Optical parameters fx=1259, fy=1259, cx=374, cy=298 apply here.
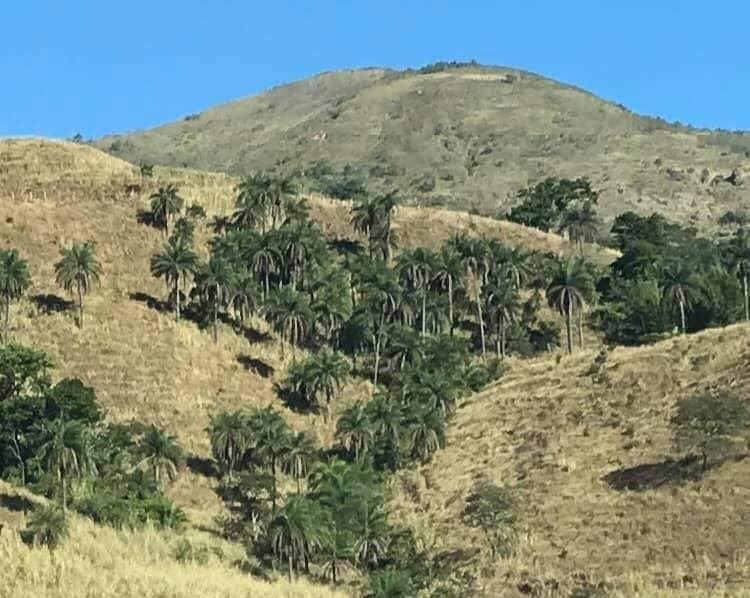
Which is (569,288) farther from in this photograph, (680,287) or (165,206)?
(165,206)

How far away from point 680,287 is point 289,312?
122 ft

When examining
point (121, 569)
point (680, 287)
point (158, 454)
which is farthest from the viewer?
point (680, 287)

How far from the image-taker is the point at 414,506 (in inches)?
3371

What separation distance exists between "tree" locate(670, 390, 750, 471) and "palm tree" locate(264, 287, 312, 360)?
40.7m

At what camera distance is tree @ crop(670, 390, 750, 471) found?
77.6 m

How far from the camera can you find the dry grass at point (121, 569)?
50.4m

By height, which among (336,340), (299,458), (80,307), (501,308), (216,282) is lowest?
(299,458)

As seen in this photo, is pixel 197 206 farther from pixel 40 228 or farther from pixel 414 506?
pixel 414 506

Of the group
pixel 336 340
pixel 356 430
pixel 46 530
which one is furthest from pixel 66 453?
pixel 336 340

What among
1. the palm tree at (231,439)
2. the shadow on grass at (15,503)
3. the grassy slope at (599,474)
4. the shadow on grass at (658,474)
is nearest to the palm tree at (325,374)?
the grassy slope at (599,474)

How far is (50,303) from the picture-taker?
114 meters

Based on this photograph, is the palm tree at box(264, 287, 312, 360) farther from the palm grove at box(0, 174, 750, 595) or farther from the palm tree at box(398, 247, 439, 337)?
the palm tree at box(398, 247, 439, 337)

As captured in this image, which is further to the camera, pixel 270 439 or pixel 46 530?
pixel 270 439

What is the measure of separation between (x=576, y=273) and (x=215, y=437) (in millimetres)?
41739
